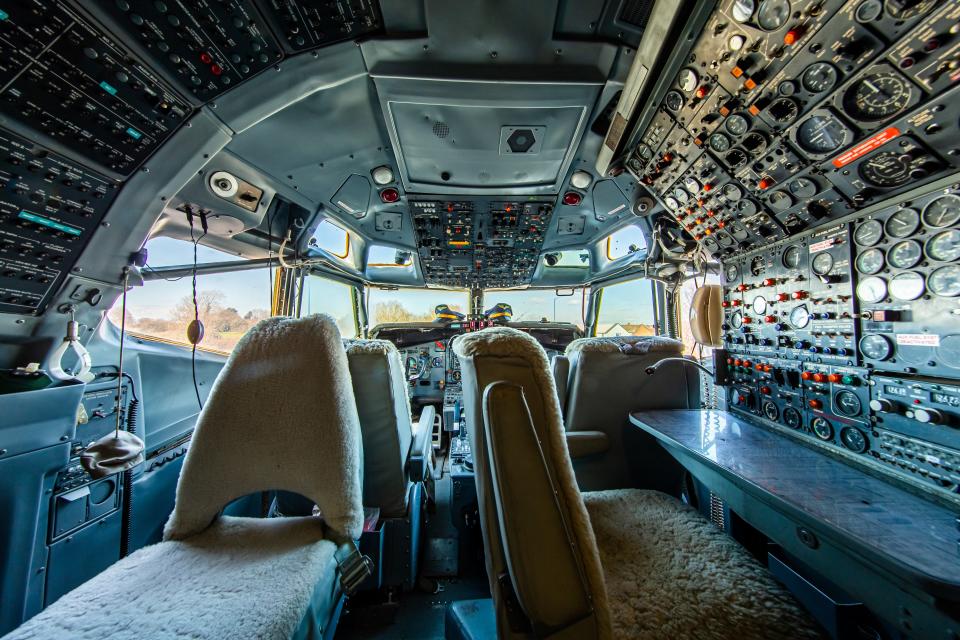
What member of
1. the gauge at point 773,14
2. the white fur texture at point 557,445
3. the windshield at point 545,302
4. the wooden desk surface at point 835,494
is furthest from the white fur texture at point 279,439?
the windshield at point 545,302

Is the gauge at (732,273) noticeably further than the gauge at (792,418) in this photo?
Yes

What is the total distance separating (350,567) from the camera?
985 mm

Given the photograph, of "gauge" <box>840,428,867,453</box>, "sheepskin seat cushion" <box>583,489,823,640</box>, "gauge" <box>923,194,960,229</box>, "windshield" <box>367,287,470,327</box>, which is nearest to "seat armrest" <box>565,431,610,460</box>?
"sheepskin seat cushion" <box>583,489,823,640</box>

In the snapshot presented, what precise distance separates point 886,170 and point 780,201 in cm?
39

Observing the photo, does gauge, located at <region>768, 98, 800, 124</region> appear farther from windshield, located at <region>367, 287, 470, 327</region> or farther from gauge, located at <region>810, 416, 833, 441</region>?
windshield, located at <region>367, 287, 470, 327</region>

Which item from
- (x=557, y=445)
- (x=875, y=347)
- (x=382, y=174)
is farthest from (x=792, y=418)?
(x=382, y=174)

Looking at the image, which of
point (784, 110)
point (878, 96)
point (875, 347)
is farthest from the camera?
point (784, 110)

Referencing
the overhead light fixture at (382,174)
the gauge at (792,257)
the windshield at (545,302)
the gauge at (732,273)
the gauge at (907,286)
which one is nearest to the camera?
the gauge at (907,286)

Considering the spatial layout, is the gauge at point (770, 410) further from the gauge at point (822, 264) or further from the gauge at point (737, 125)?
the gauge at point (737, 125)

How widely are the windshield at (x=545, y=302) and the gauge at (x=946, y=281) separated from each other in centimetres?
368

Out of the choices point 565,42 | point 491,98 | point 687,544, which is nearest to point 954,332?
point 687,544

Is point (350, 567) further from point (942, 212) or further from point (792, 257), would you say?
point (792, 257)

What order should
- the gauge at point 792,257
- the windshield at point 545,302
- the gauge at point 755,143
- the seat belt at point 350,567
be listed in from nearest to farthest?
the seat belt at point 350,567, the gauge at point 755,143, the gauge at point 792,257, the windshield at point 545,302

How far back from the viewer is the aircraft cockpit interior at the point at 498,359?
29.9 inches
